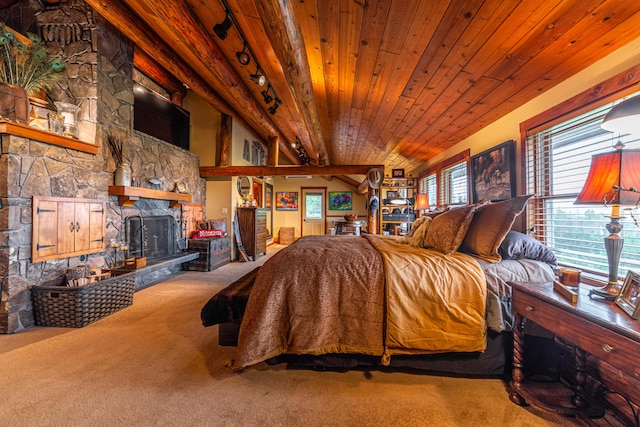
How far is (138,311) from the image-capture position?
2539 mm

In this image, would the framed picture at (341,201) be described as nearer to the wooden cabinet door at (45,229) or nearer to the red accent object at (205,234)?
the red accent object at (205,234)

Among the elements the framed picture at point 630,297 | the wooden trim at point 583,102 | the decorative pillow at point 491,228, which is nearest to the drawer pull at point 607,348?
the framed picture at point 630,297

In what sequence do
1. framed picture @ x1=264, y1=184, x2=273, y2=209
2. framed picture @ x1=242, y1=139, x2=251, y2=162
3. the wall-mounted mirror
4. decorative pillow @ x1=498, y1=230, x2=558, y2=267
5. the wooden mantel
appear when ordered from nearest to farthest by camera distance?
decorative pillow @ x1=498, y1=230, x2=558, y2=267 < the wooden mantel < the wall-mounted mirror < framed picture @ x1=242, y1=139, x2=251, y2=162 < framed picture @ x1=264, y1=184, x2=273, y2=209

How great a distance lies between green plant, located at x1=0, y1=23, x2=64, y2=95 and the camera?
6.92 feet

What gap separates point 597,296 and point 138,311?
3.60 meters

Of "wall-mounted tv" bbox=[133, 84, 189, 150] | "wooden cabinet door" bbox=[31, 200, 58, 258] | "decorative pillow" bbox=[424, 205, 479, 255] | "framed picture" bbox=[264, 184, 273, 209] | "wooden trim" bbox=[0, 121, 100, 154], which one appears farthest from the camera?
"framed picture" bbox=[264, 184, 273, 209]

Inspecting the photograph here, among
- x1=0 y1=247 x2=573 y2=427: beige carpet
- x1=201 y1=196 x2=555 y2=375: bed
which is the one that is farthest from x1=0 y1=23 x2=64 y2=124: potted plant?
x1=201 y1=196 x2=555 y2=375: bed

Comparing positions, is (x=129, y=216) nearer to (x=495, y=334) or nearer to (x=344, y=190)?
(x=495, y=334)

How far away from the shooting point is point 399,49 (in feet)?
6.28

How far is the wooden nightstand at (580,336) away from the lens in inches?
34.0

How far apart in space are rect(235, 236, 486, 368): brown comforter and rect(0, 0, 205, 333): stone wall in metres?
2.32

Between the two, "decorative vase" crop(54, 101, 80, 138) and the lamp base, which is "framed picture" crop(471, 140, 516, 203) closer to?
the lamp base

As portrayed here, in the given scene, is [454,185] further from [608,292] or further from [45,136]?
[45,136]

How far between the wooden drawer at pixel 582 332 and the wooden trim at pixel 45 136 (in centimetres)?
395
